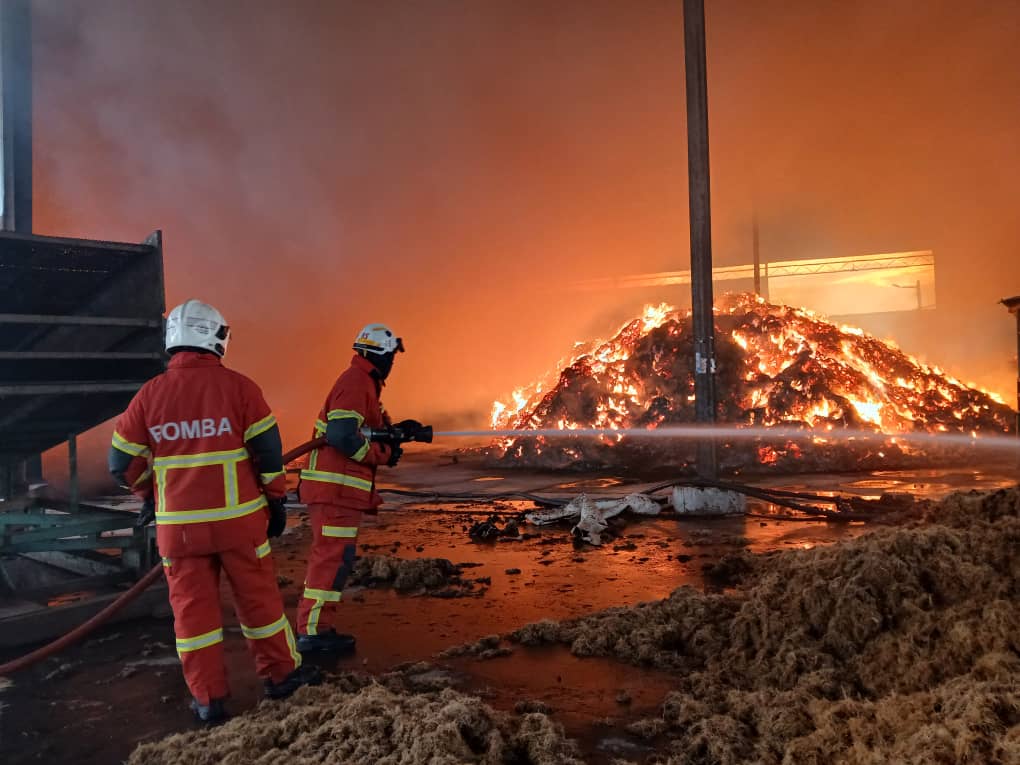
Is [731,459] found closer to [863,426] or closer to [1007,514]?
[863,426]

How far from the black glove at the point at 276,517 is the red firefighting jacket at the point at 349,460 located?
665 millimetres

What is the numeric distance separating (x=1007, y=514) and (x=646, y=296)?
17007 mm

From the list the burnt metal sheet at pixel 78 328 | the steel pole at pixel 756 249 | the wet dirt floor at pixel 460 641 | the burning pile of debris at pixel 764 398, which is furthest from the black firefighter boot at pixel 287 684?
the steel pole at pixel 756 249

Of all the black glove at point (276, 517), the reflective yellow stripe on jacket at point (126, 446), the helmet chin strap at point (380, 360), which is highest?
the helmet chin strap at point (380, 360)

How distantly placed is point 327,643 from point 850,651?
9.33 feet

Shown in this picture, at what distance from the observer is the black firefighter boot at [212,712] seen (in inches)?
126

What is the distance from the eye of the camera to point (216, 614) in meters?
3.26

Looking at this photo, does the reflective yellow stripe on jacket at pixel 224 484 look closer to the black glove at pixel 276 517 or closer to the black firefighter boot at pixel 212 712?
the black glove at pixel 276 517

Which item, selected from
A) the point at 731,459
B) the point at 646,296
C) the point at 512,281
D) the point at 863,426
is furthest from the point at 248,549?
the point at 646,296

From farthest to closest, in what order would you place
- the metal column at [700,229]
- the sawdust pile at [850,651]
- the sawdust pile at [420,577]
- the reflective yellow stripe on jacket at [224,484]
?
1. the metal column at [700,229]
2. the sawdust pile at [420,577]
3. the reflective yellow stripe on jacket at [224,484]
4. the sawdust pile at [850,651]

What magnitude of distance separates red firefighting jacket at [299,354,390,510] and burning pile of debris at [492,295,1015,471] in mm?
9487

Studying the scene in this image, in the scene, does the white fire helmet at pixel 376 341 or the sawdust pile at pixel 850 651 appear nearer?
the sawdust pile at pixel 850 651

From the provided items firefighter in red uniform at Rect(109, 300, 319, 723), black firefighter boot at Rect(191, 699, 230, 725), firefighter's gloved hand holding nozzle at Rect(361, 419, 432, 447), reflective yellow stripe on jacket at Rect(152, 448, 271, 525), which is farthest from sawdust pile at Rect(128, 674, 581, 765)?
firefighter's gloved hand holding nozzle at Rect(361, 419, 432, 447)

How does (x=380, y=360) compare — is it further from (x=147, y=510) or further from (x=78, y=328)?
(x=78, y=328)
